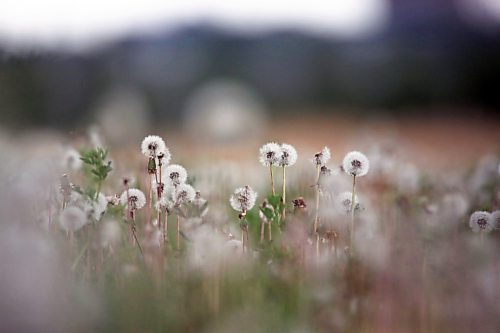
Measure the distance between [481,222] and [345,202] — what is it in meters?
0.40

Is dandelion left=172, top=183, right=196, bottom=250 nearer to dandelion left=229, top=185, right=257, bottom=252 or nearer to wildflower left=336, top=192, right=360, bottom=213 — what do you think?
dandelion left=229, top=185, right=257, bottom=252

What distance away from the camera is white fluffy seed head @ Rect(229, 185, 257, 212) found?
2.30 meters

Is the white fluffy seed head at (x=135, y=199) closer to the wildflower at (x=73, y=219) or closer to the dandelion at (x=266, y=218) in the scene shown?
the wildflower at (x=73, y=219)

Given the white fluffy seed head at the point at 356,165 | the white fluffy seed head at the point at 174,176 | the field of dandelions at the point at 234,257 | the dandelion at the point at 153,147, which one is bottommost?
the field of dandelions at the point at 234,257

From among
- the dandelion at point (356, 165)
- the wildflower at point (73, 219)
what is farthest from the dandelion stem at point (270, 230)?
the wildflower at point (73, 219)

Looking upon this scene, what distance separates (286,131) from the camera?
527 cm

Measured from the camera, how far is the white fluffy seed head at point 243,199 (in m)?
2.30

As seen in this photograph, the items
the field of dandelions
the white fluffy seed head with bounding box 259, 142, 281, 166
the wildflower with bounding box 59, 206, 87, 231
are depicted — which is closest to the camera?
the field of dandelions

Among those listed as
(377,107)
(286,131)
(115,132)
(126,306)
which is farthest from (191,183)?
(377,107)

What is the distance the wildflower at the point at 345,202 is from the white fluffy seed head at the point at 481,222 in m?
0.34

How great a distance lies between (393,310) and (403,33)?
17.2ft

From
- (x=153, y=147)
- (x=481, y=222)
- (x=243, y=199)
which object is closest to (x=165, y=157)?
(x=153, y=147)

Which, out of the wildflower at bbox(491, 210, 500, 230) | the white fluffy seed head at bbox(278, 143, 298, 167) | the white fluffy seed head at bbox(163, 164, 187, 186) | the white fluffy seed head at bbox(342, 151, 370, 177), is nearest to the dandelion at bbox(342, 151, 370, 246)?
the white fluffy seed head at bbox(342, 151, 370, 177)

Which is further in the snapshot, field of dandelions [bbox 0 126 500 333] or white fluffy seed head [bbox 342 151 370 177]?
white fluffy seed head [bbox 342 151 370 177]
